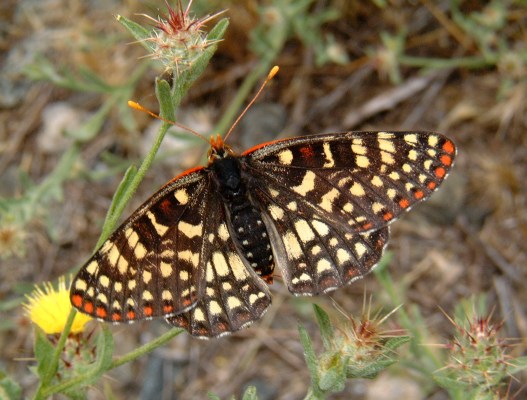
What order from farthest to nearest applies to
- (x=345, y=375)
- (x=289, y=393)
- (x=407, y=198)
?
(x=289, y=393), (x=407, y=198), (x=345, y=375)

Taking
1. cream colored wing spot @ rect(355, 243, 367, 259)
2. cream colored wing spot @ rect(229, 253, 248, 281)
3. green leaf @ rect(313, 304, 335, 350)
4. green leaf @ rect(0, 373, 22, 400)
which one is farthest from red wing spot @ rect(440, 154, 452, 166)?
green leaf @ rect(0, 373, 22, 400)

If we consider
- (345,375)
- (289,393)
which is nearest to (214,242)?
(345,375)

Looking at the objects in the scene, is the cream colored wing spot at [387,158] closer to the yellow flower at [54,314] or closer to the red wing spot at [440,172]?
the red wing spot at [440,172]

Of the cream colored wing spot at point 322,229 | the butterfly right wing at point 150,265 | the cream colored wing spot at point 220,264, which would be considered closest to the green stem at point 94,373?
the butterfly right wing at point 150,265

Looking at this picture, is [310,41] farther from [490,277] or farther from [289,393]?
[289,393]

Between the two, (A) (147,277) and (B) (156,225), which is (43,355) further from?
(B) (156,225)

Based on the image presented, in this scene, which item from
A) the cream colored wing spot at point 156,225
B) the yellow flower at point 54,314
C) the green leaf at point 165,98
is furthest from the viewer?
the yellow flower at point 54,314
